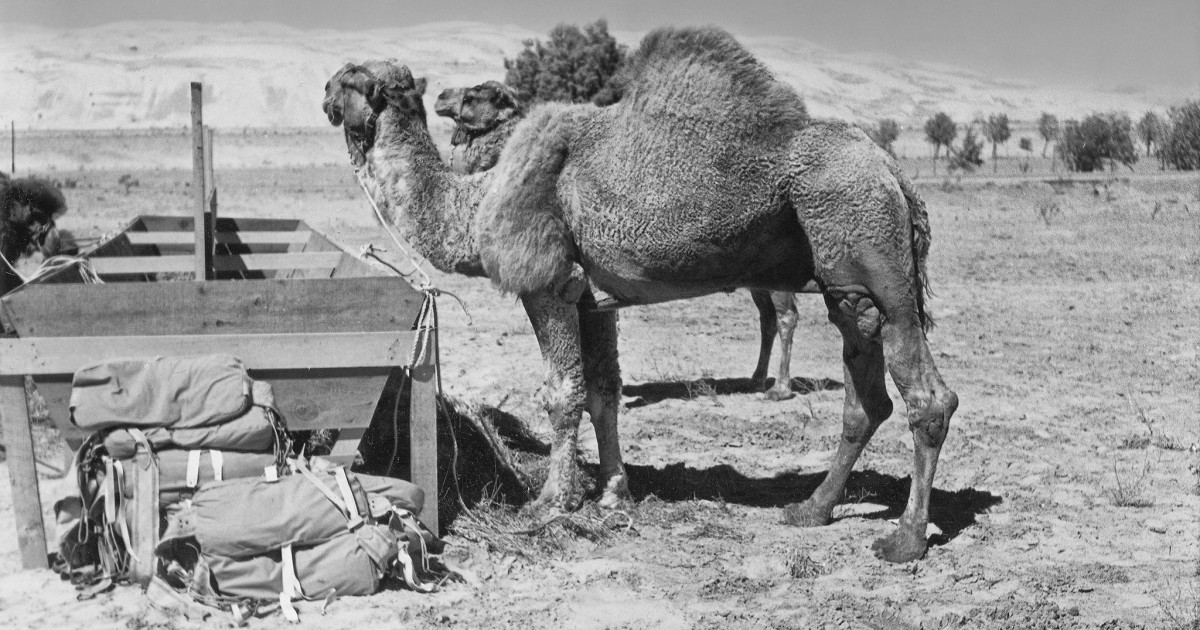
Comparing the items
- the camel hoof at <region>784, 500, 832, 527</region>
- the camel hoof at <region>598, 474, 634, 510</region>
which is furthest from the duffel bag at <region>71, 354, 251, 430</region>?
the camel hoof at <region>784, 500, 832, 527</region>

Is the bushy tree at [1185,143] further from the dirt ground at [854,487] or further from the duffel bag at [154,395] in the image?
the duffel bag at [154,395]

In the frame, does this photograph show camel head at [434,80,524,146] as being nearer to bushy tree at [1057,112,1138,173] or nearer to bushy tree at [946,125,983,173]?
bushy tree at [1057,112,1138,173]

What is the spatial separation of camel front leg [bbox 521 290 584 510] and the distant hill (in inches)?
2348

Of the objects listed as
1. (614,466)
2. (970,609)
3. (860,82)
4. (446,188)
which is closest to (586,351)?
(614,466)

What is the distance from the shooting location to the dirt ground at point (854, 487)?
5.34 m

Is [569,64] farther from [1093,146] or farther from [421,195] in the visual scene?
[421,195]

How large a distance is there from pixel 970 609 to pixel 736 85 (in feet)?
9.53

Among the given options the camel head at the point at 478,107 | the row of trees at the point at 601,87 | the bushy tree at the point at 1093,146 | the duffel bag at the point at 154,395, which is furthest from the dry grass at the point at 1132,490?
the bushy tree at the point at 1093,146

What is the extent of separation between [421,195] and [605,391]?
1582mm

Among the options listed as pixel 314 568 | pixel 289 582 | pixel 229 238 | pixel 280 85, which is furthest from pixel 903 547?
pixel 280 85

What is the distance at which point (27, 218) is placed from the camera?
28.4 ft

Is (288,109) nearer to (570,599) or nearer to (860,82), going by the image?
(860,82)

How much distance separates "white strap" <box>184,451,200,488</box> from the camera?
→ 5164 millimetres

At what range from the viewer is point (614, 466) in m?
6.84
